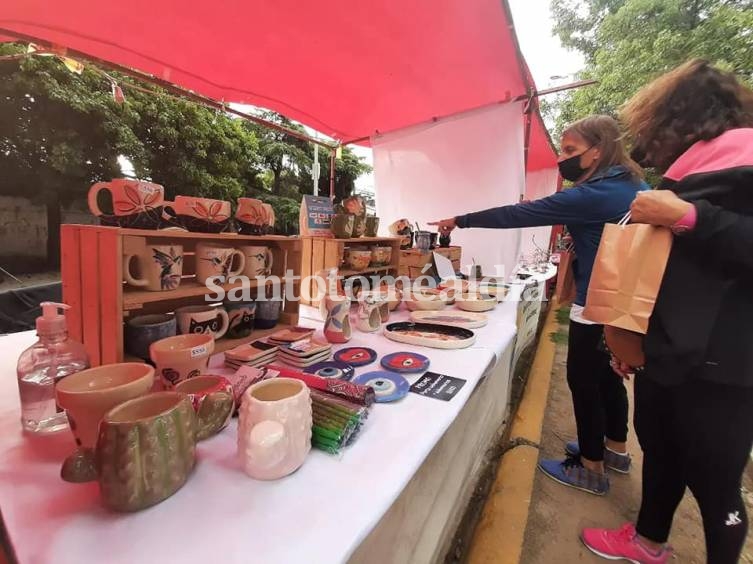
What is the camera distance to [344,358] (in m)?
0.92

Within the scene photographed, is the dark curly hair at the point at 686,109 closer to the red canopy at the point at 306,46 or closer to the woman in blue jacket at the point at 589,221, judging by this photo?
the woman in blue jacket at the point at 589,221

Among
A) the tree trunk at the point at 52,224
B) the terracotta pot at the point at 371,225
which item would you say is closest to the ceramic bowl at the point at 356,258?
the terracotta pot at the point at 371,225

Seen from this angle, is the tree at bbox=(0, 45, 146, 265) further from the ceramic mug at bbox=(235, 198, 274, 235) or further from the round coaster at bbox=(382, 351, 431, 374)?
the round coaster at bbox=(382, 351, 431, 374)

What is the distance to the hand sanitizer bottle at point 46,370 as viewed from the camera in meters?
0.59

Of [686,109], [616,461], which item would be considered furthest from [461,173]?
[616,461]

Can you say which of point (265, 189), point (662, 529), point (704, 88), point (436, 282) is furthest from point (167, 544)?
point (265, 189)

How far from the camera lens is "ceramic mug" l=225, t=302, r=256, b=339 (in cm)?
97

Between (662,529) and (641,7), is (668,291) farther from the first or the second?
(641,7)

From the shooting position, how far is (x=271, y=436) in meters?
0.48

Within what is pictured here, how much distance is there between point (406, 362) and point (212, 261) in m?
0.55

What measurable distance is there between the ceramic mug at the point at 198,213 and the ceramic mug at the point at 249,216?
0.08 m

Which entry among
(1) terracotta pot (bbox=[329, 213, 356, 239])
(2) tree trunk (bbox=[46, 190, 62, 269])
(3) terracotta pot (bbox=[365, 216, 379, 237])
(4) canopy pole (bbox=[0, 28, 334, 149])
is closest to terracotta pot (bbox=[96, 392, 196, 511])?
(1) terracotta pot (bbox=[329, 213, 356, 239])

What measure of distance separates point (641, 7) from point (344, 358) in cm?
922

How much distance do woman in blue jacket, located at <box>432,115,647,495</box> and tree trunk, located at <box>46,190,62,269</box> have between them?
7.46 m
